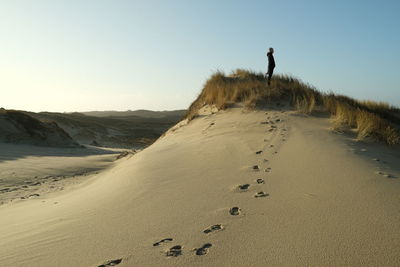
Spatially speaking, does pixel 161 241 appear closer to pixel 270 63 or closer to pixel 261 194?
pixel 261 194

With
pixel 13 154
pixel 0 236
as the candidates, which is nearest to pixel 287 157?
pixel 0 236

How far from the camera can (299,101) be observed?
8.20 meters

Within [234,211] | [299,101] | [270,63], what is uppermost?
[270,63]

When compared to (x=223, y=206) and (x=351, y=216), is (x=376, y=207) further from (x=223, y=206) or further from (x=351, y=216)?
(x=223, y=206)

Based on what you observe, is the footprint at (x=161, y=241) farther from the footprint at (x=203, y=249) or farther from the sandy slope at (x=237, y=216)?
the footprint at (x=203, y=249)

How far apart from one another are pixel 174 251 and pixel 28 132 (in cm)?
1522

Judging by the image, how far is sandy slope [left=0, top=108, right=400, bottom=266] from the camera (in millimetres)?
2252

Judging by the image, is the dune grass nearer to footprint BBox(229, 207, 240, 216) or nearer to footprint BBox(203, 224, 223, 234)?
footprint BBox(229, 207, 240, 216)

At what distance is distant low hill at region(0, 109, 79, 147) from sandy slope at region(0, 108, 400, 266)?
10.8 meters

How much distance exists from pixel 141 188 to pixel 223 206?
1.36 metres

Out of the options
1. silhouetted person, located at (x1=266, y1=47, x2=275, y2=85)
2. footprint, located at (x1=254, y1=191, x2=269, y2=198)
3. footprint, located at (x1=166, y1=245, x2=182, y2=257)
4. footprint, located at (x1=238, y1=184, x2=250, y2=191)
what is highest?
silhouetted person, located at (x1=266, y1=47, x2=275, y2=85)

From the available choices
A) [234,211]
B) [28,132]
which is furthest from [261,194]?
[28,132]

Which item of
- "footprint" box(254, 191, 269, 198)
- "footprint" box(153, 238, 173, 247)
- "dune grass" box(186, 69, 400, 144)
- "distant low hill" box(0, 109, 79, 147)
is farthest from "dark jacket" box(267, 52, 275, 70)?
"distant low hill" box(0, 109, 79, 147)

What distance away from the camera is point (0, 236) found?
134 inches
